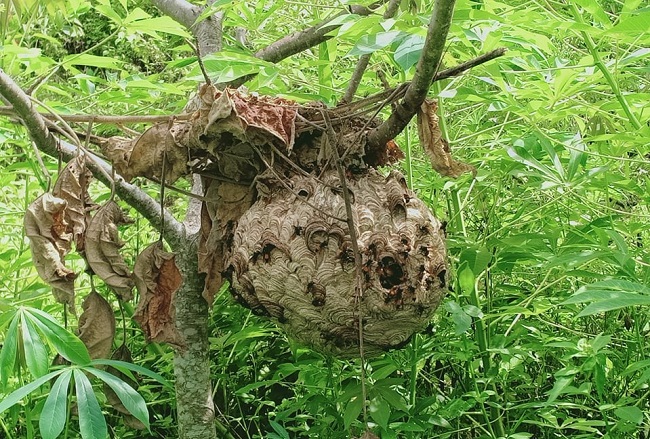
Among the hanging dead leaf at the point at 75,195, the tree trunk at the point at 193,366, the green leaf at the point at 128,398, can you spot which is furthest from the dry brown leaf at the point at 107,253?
the tree trunk at the point at 193,366

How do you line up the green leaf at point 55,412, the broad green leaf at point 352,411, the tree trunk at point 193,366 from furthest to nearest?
the tree trunk at point 193,366, the broad green leaf at point 352,411, the green leaf at point 55,412

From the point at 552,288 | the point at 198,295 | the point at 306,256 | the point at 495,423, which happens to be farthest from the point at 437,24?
the point at 552,288

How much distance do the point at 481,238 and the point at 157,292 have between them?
2.61 feet

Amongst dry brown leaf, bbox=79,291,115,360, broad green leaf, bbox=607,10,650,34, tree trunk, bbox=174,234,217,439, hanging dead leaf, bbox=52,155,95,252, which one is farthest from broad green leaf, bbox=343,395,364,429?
broad green leaf, bbox=607,10,650,34

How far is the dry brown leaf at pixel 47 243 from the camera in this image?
3.40 feet

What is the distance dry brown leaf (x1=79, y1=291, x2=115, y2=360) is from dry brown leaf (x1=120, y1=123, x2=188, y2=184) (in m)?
0.21

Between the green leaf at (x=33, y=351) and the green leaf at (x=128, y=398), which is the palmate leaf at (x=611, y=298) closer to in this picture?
the green leaf at (x=128, y=398)

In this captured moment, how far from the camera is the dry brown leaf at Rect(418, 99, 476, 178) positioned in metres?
1.12

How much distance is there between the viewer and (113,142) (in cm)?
118

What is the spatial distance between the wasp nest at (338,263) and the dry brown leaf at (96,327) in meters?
0.21

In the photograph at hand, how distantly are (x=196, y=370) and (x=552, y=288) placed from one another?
94cm

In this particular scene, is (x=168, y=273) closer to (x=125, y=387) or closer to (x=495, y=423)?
(x=125, y=387)

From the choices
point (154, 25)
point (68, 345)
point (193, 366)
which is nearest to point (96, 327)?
point (68, 345)

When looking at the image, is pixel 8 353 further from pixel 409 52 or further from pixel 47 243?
pixel 409 52
